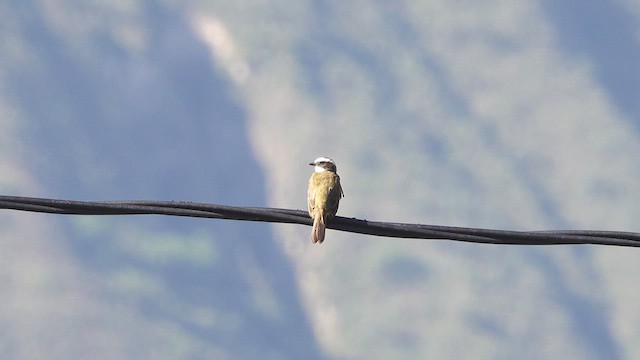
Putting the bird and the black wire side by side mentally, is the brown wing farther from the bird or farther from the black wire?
the black wire

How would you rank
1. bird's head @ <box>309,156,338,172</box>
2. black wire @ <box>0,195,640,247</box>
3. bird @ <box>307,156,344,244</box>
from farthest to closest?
bird's head @ <box>309,156,338,172</box>
bird @ <box>307,156,344,244</box>
black wire @ <box>0,195,640,247</box>

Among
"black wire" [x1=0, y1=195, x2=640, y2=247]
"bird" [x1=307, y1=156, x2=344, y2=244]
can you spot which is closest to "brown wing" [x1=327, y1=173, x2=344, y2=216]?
"bird" [x1=307, y1=156, x2=344, y2=244]

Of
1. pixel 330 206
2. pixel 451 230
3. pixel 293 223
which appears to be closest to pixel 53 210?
pixel 293 223

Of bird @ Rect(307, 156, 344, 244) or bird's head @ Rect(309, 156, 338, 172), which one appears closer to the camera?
bird @ Rect(307, 156, 344, 244)

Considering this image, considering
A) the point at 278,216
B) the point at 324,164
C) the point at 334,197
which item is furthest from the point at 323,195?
the point at 278,216

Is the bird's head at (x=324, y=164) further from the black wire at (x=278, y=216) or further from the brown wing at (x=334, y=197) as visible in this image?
the black wire at (x=278, y=216)

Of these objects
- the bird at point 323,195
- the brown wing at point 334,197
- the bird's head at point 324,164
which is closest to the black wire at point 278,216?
the bird at point 323,195

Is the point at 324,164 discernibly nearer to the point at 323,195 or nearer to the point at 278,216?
the point at 323,195
